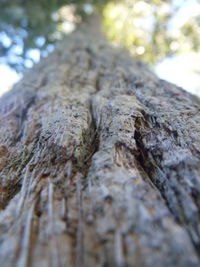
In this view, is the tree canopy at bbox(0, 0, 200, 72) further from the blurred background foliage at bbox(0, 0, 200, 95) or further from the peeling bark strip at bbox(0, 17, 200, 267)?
the peeling bark strip at bbox(0, 17, 200, 267)

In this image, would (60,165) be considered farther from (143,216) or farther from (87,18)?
(87,18)

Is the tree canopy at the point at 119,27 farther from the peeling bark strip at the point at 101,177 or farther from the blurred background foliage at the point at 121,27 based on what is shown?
the peeling bark strip at the point at 101,177

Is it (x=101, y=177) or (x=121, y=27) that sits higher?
(x=121, y=27)

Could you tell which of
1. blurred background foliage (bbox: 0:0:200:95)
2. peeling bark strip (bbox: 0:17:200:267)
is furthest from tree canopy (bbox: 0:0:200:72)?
peeling bark strip (bbox: 0:17:200:267)

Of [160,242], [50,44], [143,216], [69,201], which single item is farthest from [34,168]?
[50,44]

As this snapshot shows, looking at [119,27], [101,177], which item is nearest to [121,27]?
[119,27]

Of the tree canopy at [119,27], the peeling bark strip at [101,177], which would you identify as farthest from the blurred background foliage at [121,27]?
the peeling bark strip at [101,177]

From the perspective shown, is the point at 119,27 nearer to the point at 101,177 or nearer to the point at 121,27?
the point at 121,27
